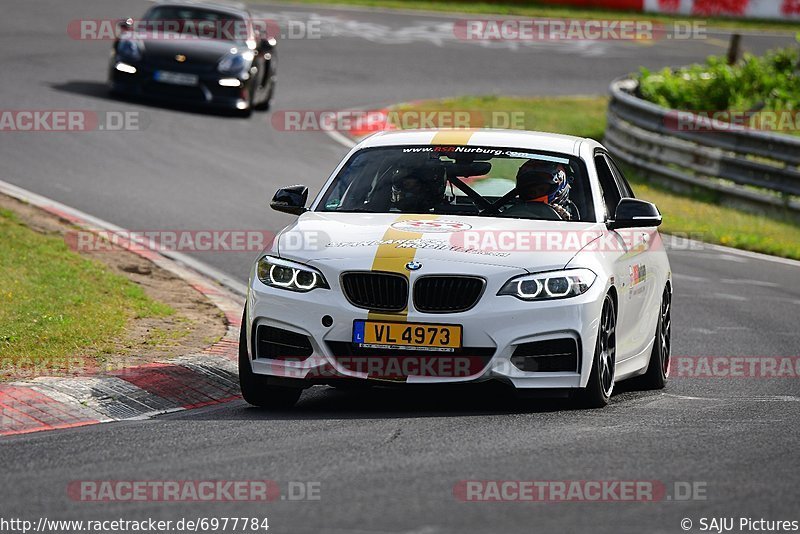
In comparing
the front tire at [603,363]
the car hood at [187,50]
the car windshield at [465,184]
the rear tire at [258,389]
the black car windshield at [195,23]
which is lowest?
the car hood at [187,50]

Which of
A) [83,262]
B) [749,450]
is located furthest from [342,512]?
[83,262]

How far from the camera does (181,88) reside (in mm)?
22625

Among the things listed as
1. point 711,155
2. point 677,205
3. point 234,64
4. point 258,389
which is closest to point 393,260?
point 258,389

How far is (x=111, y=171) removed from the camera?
59.2ft

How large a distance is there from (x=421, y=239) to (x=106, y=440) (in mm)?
2046

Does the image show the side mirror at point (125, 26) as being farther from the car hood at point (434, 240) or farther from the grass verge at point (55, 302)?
the car hood at point (434, 240)

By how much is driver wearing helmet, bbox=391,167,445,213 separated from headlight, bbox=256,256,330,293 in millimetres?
1038

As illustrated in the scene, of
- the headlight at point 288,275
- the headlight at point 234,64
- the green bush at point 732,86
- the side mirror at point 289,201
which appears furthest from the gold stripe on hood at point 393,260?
the green bush at point 732,86

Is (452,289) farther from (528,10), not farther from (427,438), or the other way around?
(528,10)

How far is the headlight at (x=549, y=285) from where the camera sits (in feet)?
25.7

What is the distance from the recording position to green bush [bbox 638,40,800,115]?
26.2 m

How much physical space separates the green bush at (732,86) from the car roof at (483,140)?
16.9 metres

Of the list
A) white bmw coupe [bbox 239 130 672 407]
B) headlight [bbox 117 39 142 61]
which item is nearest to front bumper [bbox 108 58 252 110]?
Result: headlight [bbox 117 39 142 61]

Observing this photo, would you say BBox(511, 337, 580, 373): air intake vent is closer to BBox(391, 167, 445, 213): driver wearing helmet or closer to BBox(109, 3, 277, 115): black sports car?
BBox(391, 167, 445, 213): driver wearing helmet
